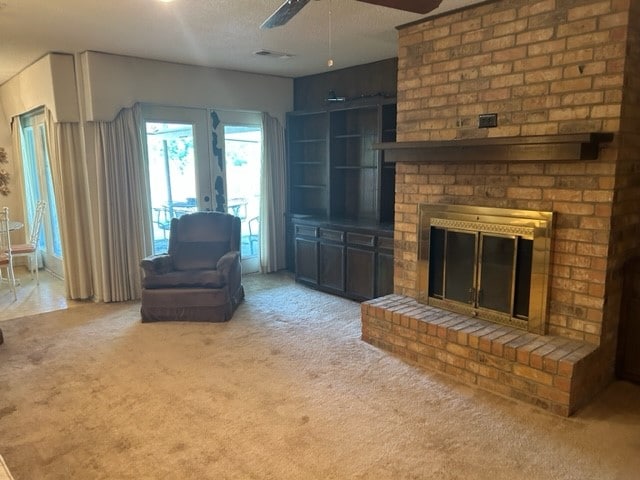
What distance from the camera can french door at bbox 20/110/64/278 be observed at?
19.1 feet

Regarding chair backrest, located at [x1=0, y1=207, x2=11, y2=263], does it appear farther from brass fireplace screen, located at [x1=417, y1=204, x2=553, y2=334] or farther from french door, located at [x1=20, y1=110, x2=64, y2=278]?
brass fireplace screen, located at [x1=417, y1=204, x2=553, y2=334]

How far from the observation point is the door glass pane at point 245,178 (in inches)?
232

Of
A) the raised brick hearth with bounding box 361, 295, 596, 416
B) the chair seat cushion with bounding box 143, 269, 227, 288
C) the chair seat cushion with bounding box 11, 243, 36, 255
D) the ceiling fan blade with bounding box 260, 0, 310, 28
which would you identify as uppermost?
the ceiling fan blade with bounding box 260, 0, 310, 28

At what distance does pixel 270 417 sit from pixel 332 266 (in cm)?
255

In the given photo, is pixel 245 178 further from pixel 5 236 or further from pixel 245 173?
pixel 5 236

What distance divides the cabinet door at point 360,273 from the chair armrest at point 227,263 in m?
1.15

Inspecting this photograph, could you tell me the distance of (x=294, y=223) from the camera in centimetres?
561

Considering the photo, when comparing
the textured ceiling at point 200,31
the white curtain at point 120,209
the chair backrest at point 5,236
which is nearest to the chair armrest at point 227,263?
the white curtain at point 120,209

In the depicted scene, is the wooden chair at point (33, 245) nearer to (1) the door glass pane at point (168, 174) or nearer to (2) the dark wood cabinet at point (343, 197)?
(1) the door glass pane at point (168, 174)

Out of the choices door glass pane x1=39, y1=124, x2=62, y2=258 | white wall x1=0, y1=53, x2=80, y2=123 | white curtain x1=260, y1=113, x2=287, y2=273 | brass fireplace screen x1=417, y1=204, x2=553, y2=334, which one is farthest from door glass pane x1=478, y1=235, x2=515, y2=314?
door glass pane x1=39, y1=124, x2=62, y2=258

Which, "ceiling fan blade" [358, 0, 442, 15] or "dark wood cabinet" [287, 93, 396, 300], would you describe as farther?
"dark wood cabinet" [287, 93, 396, 300]

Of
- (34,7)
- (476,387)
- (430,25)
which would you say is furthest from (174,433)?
(430,25)

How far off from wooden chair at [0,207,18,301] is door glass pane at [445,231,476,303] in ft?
14.6

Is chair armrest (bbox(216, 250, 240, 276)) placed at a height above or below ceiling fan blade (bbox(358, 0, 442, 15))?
below
